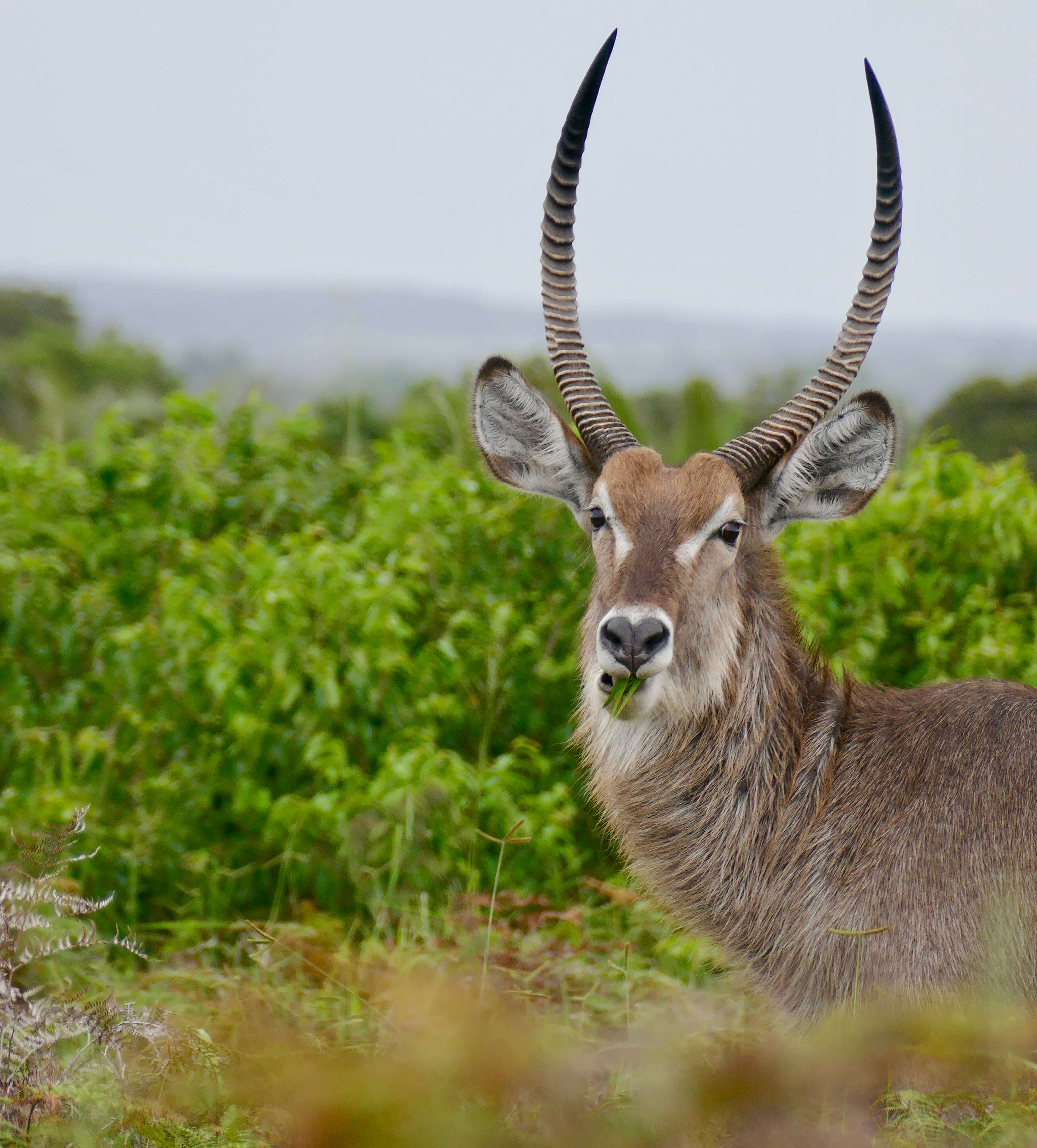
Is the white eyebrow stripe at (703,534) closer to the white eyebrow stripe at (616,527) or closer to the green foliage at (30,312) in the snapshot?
the white eyebrow stripe at (616,527)

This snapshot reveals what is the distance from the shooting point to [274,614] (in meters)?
5.23

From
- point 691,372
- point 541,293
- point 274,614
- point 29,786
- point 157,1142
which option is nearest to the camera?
point 157,1142

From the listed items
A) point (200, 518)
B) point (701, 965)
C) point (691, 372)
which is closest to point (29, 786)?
point (200, 518)

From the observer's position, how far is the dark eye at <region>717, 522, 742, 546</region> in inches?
148

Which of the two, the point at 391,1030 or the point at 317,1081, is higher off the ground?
the point at 317,1081

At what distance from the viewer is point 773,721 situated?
3.80 metres

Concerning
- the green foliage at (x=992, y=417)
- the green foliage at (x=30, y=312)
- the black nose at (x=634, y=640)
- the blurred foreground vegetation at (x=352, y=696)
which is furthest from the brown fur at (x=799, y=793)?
the green foliage at (x=30, y=312)

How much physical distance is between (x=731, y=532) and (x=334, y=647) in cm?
228

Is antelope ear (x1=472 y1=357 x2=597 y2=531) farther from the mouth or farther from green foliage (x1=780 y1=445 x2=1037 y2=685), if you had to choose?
green foliage (x1=780 y1=445 x2=1037 y2=685)

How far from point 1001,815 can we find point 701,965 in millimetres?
1778

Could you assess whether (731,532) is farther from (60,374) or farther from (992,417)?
(60,374)

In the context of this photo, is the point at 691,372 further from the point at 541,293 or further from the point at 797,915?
the point at 797,915

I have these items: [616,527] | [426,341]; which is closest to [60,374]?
[426,341]

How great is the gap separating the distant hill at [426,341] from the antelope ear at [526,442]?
10.4 ft
